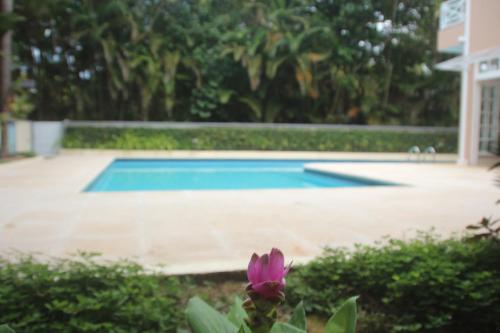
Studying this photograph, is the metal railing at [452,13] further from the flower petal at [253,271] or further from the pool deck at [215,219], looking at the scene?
the flower petal at [253,271]

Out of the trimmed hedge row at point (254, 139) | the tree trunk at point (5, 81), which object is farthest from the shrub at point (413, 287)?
the trimmed hedge row at point (254, 139)

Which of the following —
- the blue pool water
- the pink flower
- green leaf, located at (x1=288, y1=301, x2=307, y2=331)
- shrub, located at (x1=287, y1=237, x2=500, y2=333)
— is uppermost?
the pink flower

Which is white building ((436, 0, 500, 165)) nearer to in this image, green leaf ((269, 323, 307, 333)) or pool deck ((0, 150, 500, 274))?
pool deck ((0, 150, 500, 274))

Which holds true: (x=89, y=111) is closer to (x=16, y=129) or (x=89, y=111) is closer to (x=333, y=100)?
(x=16, y=129)

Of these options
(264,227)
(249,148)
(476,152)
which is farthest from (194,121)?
(264,227)

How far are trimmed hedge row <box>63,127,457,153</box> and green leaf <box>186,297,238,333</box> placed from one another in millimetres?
12767

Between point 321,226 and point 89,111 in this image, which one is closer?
point 321,226

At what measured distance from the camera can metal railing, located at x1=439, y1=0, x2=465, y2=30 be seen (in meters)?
10.1

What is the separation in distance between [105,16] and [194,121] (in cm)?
474

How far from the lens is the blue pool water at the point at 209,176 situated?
767 centimetres

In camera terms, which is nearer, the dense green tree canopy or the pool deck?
the pool deck

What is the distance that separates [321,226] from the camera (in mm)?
3537

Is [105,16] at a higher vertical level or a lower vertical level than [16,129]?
higher

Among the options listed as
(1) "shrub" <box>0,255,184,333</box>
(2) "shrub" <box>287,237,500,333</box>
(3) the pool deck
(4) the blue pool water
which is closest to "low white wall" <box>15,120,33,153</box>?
(4) the blue pool water
